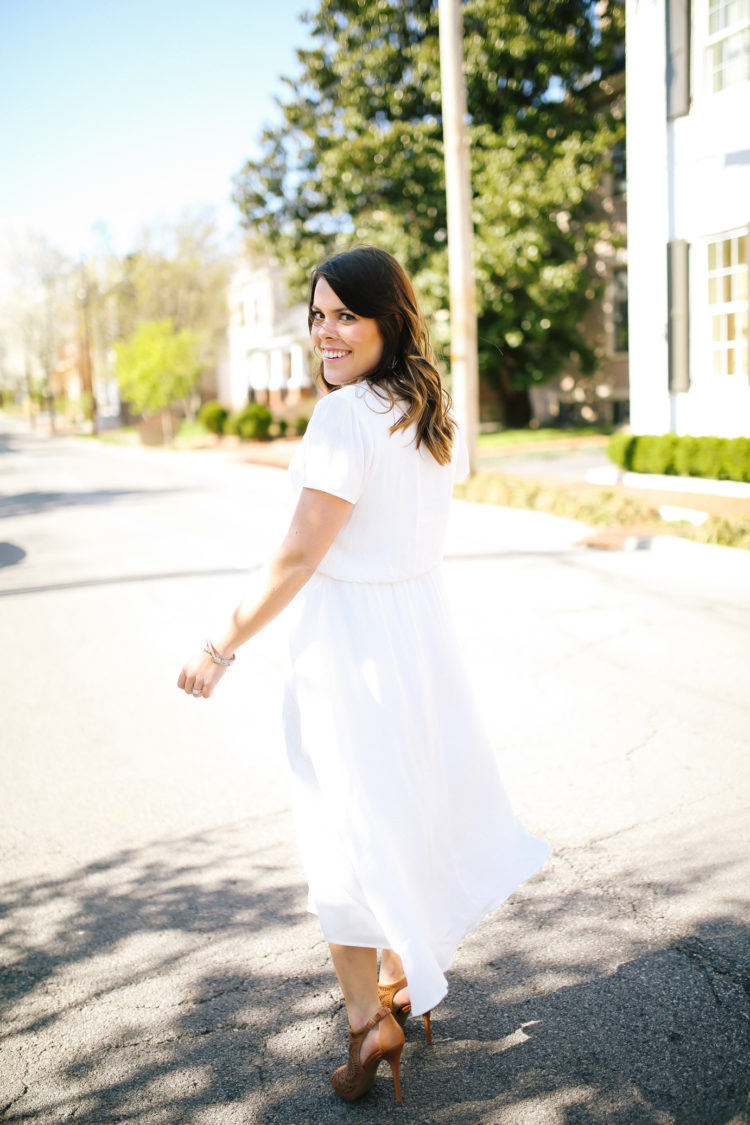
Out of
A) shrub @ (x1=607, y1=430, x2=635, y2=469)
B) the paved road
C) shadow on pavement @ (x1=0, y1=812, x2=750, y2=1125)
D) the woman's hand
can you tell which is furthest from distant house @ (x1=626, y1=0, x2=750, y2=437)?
the woman's hand

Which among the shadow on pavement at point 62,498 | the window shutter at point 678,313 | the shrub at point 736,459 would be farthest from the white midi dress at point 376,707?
the shadow on pavement at point 62,498

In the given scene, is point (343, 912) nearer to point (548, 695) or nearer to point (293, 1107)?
point (293, 1107)

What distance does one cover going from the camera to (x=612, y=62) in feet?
65.3

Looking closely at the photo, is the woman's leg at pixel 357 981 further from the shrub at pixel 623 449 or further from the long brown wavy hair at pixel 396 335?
the shrub at pixel 623 449

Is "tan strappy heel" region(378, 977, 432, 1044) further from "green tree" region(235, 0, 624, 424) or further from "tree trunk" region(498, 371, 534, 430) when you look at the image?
"tree trunk" region(498, 371, 534, 430)

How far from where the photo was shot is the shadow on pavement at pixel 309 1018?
210cm

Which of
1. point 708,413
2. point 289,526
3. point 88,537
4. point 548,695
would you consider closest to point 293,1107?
point 289,526

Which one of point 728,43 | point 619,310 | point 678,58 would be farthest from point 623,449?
point 619,310

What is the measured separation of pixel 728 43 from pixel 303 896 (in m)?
12.4

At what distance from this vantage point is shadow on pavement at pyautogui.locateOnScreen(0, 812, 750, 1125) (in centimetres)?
210

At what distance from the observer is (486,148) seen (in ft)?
66.3

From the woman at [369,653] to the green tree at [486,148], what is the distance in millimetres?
18154

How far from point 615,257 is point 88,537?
16689 mm

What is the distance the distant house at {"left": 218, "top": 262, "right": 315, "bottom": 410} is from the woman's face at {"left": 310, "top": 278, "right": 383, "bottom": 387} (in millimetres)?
38075
